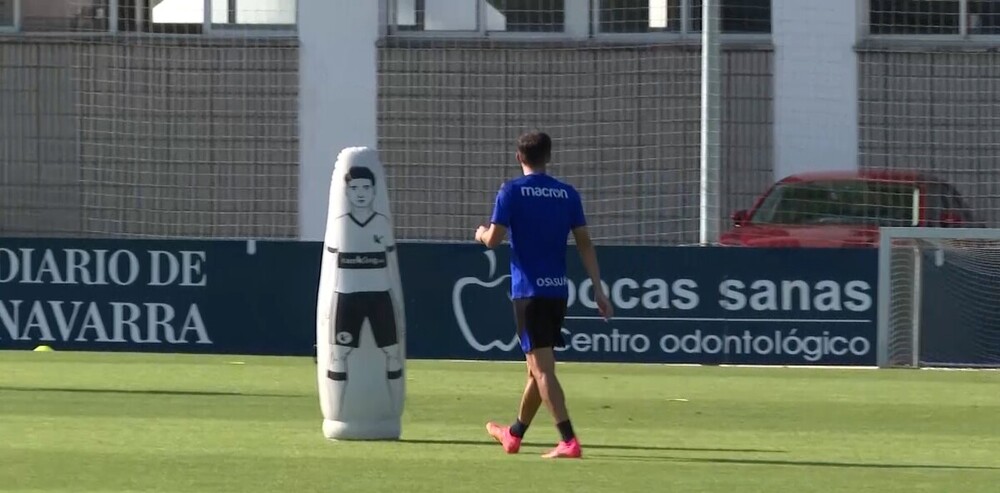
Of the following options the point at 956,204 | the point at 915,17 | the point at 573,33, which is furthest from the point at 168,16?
the point at 956,204

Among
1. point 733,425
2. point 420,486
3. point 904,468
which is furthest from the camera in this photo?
point 733,425

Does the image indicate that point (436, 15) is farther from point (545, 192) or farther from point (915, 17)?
point (545, 192)

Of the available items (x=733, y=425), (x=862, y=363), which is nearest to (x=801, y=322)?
(x=862, y=363)

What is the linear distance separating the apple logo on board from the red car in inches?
163

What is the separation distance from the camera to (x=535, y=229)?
30.7 ft

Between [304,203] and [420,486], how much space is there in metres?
15.1

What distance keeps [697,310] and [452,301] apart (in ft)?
7.51

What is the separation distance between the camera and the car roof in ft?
68.6

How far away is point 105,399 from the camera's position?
40.6 feet

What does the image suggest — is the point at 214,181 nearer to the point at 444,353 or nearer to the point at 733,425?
the point at 444,353

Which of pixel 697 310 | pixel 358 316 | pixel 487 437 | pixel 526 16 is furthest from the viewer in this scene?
pixel 526 16

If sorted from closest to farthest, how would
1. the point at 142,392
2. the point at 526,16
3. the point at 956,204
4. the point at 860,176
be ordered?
the point at 142,392, the point at 860,176, the point at 956,204, the point at 526,16

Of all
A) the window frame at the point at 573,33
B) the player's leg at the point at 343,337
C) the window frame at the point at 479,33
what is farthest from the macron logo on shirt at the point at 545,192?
the window frame at the point at 479,33

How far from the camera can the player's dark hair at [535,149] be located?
30.6 feet
